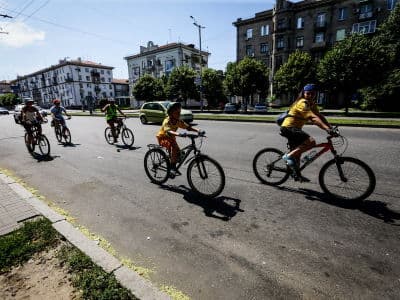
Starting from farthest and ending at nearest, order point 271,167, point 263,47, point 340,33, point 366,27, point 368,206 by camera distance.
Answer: point 263,47, point 340,33, point 366,27, point 271,167, point 368,206

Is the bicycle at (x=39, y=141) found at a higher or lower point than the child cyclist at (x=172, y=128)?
lower

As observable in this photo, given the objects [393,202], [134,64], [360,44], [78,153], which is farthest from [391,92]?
[134,64]

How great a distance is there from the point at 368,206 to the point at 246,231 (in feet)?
7.50

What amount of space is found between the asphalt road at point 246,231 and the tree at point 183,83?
37.5m

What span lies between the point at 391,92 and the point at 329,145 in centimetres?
2976

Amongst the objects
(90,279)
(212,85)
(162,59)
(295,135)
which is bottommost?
(90,279)

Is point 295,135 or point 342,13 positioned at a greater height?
point 342,13

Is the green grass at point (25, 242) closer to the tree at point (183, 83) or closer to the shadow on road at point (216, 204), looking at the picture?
the shadow on road at point (216, 204)

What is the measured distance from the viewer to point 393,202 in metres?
4.08

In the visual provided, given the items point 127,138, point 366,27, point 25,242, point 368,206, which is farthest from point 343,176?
point 366,27

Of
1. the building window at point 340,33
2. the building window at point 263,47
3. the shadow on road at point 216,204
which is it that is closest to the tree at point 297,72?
the building window at point 340,33

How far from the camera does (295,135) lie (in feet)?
15.3

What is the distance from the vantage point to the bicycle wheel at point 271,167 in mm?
5073

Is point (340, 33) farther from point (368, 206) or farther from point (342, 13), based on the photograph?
point (368, 206)
